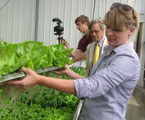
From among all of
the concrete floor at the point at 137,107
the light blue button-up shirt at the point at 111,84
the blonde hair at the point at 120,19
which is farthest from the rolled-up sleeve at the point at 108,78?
the concrete floor at the point at 137,107

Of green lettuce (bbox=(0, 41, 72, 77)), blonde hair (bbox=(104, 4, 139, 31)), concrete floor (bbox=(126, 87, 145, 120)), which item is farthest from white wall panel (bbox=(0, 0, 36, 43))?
blonde hair (bbox=(104, 4, 139, 31))

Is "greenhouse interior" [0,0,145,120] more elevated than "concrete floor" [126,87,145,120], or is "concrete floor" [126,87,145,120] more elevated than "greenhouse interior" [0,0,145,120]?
"greenhouse interior" [0,0,145,120]

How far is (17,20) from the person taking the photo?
23.8 ft

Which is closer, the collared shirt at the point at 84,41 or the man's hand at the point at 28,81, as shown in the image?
the man's hand at the point at 28,81

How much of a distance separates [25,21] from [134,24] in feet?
21.0

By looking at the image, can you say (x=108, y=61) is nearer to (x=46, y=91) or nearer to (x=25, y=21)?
(x=46, y=91)

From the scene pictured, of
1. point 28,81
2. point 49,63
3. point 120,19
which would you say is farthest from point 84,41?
point 28,81

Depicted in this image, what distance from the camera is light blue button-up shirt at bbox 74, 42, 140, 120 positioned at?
43.6 inches

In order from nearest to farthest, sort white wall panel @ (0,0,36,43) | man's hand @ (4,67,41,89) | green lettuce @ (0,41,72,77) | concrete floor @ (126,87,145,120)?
man's hand @ (4,67,41,89) < green lettuce @ (0,41,72,77) < concrete floor @ (126,87,145,120) < white wall panel @ (0,0,36,43)

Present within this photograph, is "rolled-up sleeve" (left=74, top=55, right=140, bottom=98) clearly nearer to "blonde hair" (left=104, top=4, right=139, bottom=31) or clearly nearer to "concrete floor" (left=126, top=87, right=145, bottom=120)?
"blonde hair" (left=104, top=4, right=139, bottom=31)

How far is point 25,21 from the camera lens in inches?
283

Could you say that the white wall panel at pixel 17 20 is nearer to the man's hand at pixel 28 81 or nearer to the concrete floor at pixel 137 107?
the concrete floor at pixel 137 107

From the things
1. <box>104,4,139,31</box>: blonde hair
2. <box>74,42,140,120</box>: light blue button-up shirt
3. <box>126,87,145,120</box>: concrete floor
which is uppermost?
<box>104,4,139,31</box>: blonde hair

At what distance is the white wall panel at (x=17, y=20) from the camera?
708cm
